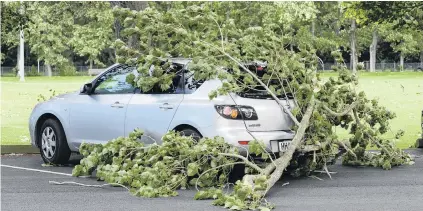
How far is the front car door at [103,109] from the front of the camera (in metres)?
9.78

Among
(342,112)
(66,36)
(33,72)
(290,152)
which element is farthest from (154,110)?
(33,72)

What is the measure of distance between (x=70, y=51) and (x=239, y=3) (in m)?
25.0

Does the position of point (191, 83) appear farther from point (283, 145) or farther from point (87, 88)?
point (87, 88)

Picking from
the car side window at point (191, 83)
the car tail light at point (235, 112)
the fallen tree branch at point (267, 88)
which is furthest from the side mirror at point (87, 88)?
the car tail light at point (235, 112)

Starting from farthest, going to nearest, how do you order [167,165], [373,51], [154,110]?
1. [373,51]
2. [154,110]
3. [167,165]

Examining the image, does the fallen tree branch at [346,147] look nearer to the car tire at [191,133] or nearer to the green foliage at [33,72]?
the car tire at [191,133]

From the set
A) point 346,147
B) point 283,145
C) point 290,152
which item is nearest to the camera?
point 290,152

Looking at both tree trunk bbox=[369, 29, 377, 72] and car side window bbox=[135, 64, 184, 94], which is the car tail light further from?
tree trunk bbox=[369, 29, 377, 72]

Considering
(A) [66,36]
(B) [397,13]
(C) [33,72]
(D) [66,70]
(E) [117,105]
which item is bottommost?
(E) [117,105]

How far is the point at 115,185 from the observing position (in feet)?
28.3

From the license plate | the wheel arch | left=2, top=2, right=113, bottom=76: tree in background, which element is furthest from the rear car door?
left=2, top=2, right=113, bottom=76: tree in background

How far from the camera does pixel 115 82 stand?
10164 millimetres

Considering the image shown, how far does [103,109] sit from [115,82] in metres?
0.44

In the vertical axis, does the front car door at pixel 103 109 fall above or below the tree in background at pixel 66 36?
below
